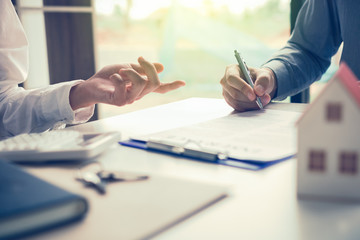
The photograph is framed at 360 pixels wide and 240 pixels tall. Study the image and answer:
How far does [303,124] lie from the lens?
1.26 ft

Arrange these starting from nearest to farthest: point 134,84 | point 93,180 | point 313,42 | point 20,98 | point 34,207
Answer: point 34,207 < point 93,180 < point 134,84 < point 20,98 < point 313,42

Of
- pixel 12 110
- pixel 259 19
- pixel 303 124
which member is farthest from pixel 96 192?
pixel 259 19

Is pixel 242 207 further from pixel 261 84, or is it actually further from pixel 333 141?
pixel 261 84

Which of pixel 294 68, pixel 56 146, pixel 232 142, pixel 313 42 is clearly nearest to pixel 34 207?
pixel 56 146

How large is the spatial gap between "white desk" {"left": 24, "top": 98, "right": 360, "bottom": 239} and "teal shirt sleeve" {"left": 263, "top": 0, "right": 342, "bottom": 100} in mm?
794

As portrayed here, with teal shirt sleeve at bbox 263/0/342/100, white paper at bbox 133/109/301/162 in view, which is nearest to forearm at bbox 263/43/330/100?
teal shirt sleeve at bbox 263/0/342/100

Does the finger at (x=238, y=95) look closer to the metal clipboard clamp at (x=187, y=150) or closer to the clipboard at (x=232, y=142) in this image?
the clipboard at (x=232, y=142)

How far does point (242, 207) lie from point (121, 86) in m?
0.51

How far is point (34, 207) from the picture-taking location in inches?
12.2

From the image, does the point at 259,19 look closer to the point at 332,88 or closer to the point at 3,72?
Answer: the point at 3,72

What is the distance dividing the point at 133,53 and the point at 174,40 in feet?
1.85

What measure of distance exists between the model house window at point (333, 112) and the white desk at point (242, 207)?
0.30ft

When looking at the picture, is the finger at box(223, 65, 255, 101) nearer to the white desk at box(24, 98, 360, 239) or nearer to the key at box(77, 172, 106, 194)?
the white desk at box(24, 98, 360, 239)

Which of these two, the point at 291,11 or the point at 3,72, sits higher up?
the point at 291,11
